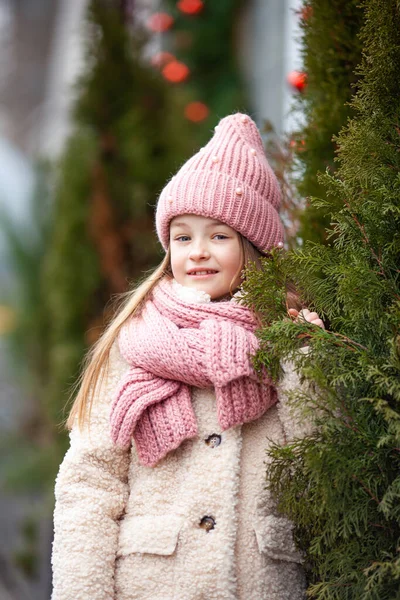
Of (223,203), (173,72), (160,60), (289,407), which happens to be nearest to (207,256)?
(223,203)

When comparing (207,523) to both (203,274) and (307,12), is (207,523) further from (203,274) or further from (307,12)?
(307,12)

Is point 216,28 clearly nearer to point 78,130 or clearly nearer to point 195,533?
point 78,130

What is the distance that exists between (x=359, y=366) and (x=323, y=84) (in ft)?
4.18

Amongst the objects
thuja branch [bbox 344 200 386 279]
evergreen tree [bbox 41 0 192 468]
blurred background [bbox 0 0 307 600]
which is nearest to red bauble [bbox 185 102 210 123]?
blurred background [bbox 0 0 307 600]

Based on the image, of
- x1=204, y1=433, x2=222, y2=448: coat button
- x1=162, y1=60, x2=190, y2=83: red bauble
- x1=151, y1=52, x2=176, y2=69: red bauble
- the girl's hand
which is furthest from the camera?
x1=162, y1=60, x2=190, y2=83: red bauble

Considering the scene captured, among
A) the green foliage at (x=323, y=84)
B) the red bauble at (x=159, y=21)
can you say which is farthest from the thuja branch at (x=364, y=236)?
the red bauble at (x=159, y=21)

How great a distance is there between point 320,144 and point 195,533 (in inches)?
56.3

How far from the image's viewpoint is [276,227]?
2447mm

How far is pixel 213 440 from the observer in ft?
7.14

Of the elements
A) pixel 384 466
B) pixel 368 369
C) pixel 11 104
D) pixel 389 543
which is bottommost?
pixel 389 543

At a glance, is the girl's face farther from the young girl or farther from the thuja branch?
the thuja branch

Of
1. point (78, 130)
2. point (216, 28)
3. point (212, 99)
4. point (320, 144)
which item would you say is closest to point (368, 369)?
point (320, 144)

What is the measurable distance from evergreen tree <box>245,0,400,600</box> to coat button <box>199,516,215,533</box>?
26cm

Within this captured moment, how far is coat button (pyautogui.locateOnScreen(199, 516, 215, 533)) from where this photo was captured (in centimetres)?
211
